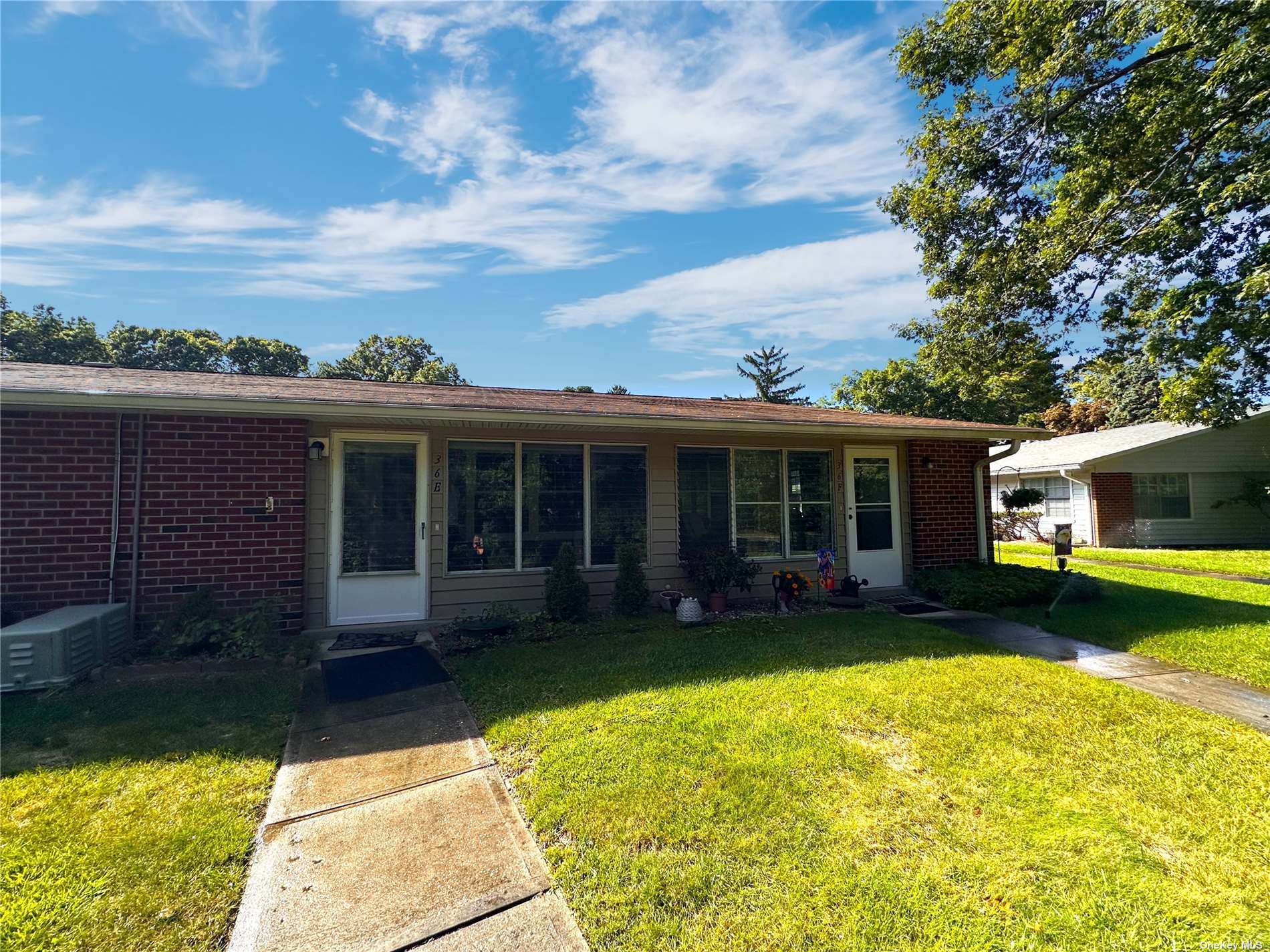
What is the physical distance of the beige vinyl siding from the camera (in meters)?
5.84

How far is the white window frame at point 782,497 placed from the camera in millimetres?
7301

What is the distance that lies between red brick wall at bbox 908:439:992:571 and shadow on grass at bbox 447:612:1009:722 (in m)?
2.30

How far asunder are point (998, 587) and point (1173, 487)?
43.8 feet

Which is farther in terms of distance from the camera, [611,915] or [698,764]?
[698,764]

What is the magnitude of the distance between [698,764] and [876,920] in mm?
1226

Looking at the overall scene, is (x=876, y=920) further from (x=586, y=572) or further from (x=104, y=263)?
(x=104, y=263)

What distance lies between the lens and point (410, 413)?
5.37 metres

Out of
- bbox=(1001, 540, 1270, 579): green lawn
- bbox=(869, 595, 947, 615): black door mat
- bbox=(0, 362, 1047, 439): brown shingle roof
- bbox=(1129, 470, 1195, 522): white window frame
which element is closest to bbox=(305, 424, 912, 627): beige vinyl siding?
bbox=(0, 362, 1047, 439): brown shingle roof

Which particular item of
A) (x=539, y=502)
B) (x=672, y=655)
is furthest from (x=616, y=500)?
(x=672, y=655)

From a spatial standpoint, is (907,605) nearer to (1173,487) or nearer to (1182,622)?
(1182,622)

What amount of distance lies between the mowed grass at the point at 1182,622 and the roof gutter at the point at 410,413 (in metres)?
2.82

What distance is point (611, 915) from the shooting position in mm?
2002

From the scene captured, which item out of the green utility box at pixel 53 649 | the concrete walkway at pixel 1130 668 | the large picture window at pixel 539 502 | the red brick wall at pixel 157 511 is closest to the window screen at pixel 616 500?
the large picture window at pixel 539 502

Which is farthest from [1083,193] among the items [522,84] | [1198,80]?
[522,84]
